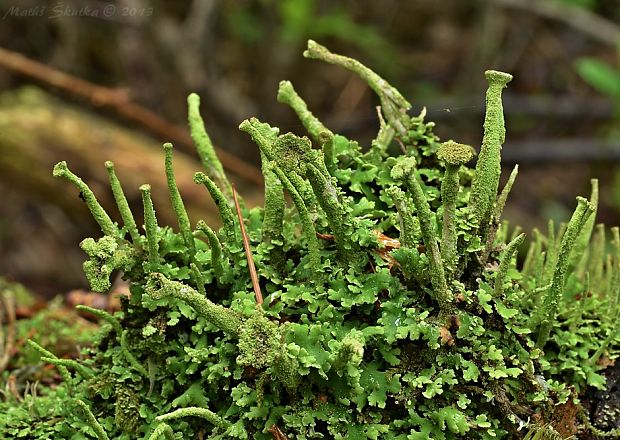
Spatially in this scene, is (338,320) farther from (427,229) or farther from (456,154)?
(456,154)

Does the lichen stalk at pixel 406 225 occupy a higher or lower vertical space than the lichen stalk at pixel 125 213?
higher

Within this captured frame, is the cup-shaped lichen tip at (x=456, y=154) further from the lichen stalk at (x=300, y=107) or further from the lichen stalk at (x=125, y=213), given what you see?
the lichen stalk at (x=125, y=213)

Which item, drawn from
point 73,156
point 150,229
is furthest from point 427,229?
point 73,156

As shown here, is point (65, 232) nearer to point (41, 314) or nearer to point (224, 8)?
point (224, 8)

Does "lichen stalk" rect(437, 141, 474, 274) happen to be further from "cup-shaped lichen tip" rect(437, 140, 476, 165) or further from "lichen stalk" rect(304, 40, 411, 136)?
"lichen stalk" rect(304, 40, 411, 136)

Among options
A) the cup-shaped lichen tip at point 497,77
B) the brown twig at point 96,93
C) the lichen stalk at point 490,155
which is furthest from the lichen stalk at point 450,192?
the brown twig at point 96,93

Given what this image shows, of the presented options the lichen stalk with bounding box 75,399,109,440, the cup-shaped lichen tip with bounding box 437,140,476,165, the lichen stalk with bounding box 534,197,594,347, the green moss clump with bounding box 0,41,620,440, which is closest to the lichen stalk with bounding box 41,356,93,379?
the green moss clump with bounding box 0,41,620,440
